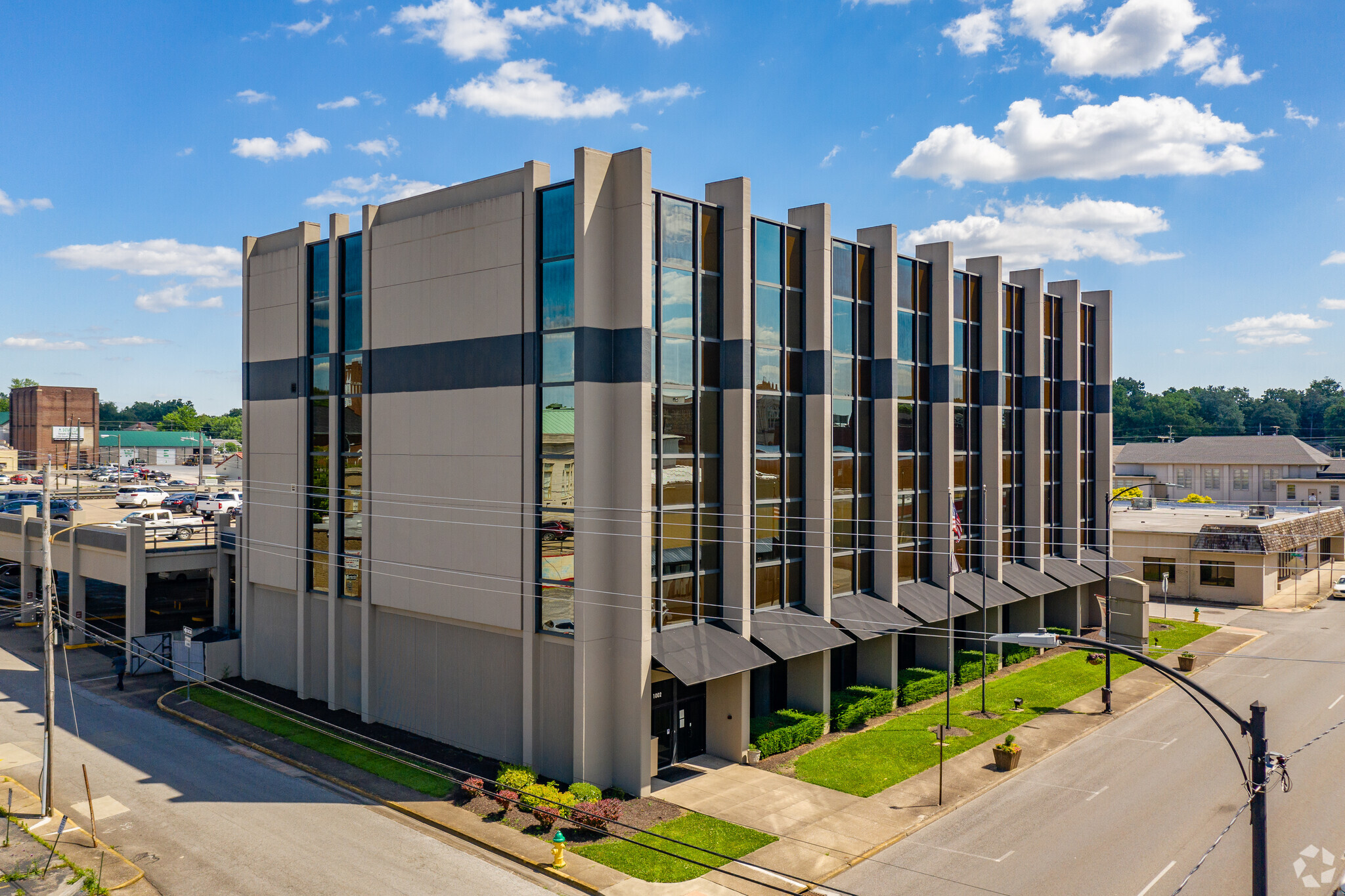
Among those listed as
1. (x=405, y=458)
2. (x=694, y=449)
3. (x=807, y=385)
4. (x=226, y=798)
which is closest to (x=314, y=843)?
(x=226, y=798)

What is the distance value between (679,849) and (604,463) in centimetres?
1025

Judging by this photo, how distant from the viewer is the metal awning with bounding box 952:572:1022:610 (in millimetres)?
36344

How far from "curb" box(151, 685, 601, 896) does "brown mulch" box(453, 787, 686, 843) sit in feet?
3.26

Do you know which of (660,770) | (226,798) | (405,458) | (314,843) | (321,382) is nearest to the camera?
(314,843)

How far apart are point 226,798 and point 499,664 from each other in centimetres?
804

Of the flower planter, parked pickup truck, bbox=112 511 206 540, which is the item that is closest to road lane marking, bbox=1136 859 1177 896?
the flower planter

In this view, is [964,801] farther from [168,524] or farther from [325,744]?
[168,524]

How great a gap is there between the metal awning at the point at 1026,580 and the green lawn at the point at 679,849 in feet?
72.1

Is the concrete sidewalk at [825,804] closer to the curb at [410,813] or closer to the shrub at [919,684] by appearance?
the curb at [410,813]

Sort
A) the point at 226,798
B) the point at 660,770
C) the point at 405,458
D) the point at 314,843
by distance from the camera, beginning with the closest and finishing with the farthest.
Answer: the point at 314,843 → the point at 226,798 → the point at 660,770 → the point at 405,458

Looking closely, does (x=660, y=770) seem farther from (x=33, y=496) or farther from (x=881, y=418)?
(x=33, y=496)

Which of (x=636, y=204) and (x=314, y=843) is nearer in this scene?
(x=314, y=843)

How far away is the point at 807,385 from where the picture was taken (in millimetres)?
30422

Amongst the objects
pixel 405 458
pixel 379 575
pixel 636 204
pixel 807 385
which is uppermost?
pixel 636 204
